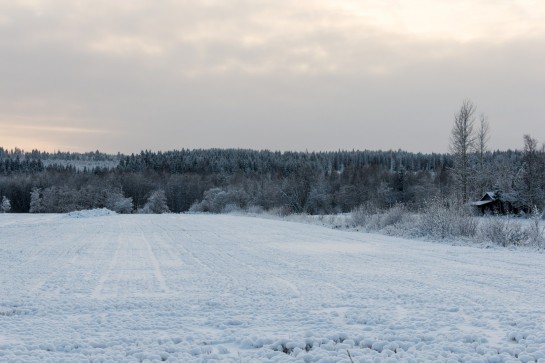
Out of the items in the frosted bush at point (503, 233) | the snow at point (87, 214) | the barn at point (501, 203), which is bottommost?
the snow at point (87, 214)

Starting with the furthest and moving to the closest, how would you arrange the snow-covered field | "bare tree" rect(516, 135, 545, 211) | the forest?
the forest → "bare tree" rect(516, 135, 545, 211) → the snow-covered field

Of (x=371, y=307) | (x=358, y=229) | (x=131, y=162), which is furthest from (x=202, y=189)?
(x=371, y=307)

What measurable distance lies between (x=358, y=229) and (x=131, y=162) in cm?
17188

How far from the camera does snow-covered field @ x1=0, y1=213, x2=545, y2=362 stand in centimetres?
553

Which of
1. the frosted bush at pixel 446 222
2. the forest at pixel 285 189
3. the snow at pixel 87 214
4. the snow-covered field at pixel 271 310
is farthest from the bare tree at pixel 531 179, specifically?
the snow-covered field at pixel 271 310

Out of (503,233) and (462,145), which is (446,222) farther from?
(462,145)

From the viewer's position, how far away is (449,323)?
6672 millimetres

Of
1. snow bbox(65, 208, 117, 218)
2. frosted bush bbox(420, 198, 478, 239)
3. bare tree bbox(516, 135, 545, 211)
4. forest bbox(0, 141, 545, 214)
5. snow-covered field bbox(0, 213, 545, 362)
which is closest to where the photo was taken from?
snow-covered field bbox(0, 213, 545, 362)

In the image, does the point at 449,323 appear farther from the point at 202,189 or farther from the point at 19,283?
the point at 202,189

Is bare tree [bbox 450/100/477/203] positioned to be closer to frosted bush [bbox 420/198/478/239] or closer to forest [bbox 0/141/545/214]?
forest [bbox 0/141/545/214]

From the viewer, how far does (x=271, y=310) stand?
7.69m

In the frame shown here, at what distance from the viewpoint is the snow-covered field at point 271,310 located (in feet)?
18.1

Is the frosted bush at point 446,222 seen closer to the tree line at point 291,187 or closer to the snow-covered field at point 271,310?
the tree line at point 291,187

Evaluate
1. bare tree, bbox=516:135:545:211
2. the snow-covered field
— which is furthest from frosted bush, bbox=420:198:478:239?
bare tree, bbox=516:135:545:211
